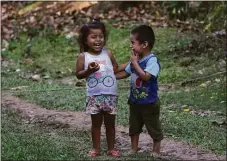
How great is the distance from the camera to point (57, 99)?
8.94 m

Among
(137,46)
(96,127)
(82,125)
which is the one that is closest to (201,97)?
(82,125)

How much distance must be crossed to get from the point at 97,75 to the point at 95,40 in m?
0.32

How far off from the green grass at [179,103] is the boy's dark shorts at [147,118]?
1.17m

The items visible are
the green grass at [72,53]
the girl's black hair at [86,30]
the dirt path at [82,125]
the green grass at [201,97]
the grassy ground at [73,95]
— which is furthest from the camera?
the green grass at [72,53]

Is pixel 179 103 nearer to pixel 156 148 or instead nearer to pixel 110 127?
pixel 156 148

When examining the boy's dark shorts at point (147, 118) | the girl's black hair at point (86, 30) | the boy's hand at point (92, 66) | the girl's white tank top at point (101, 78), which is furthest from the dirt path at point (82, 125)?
the girl's black hair at point (86, 30)

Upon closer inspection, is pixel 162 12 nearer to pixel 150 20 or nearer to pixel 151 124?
pixel 150 20

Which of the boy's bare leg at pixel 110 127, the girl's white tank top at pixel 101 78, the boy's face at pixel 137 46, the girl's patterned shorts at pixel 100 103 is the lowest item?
the boy's bare leg at pixel 110 127

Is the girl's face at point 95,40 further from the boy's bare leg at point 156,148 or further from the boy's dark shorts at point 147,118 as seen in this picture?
the boy's bare leg at point 156,148

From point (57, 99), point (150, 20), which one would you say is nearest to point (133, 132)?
point (57, 99)

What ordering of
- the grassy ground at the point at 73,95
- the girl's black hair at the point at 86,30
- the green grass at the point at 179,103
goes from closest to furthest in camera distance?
the girl's black hair at the point at 86,30
the grassy ground at the point at 73,95
the green grass at the point at 179,103

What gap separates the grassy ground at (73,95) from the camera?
5324 millimetres

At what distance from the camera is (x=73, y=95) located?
9406 mm

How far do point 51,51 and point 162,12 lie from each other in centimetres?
390
